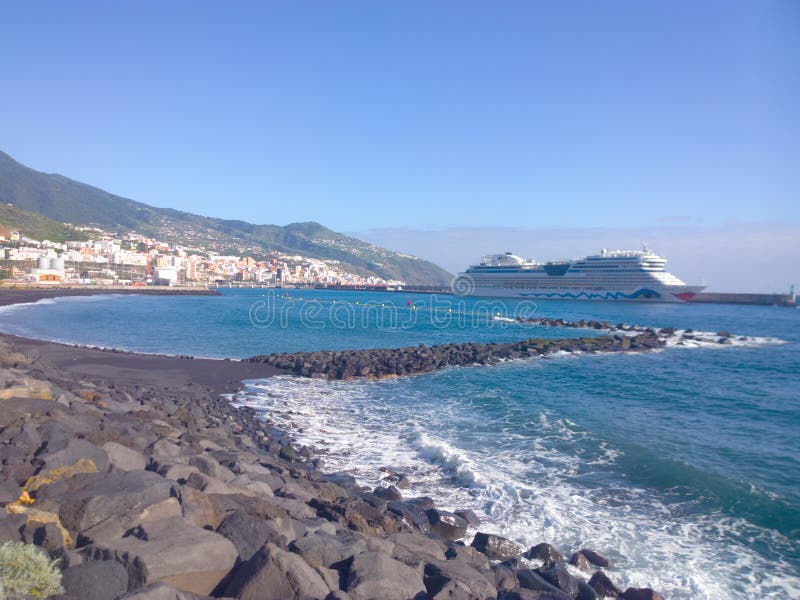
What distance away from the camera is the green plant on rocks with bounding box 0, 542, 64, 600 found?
2.73 m

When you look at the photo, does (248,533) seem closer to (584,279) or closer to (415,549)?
(415,549)

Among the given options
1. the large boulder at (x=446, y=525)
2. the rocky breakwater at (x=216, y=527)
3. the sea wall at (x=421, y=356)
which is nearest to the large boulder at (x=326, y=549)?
the rocky breakwater at (x=216, y=527)

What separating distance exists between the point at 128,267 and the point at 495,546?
9673 cm

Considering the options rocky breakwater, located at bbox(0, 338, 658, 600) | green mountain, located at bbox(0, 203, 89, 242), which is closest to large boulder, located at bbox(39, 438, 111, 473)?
rocky breakwater, located at bbox(0, 338, 658, 600)

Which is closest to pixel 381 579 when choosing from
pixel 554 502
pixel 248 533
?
pixel 248 533

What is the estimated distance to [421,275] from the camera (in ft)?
643

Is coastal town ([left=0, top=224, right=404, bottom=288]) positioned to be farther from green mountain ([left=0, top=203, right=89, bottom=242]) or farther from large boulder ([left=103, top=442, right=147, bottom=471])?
large boulder ([left=103, top=442, right=147, bottom=471])

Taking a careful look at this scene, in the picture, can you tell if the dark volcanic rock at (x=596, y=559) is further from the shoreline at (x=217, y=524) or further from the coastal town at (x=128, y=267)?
the coastal town at (x=128, y=267)

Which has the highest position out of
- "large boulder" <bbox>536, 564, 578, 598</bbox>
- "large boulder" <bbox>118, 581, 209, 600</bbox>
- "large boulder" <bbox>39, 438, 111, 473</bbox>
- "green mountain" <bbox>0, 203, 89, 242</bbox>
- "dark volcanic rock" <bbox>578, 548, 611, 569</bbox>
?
"green mountain" <bbox>0, 203, 89, 242</bbox>

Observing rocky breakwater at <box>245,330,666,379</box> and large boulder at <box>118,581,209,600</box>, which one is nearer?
large boulder at <box>118,581,209,600</box>

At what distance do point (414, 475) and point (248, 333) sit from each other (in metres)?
20.0

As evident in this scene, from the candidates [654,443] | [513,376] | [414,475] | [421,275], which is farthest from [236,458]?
[421,275]

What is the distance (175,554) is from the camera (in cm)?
335

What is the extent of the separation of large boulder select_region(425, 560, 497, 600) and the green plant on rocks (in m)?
2.29
